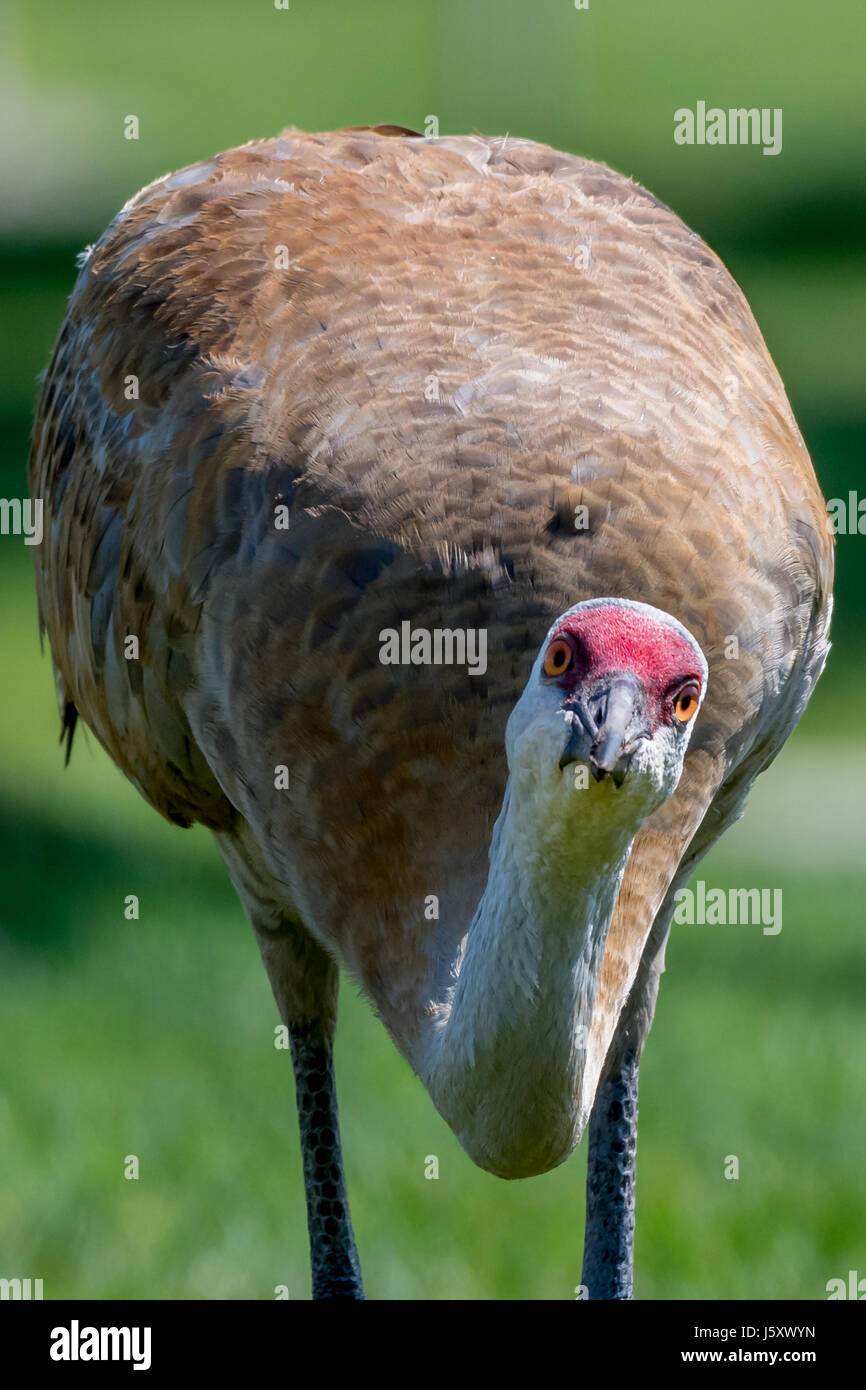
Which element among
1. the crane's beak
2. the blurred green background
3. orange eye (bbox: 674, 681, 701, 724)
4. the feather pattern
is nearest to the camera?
the crane's beak

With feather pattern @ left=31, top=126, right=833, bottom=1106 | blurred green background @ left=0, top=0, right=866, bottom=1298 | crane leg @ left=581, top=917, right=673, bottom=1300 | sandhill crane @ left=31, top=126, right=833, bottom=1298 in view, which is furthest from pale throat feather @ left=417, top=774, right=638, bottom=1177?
blurred green background @ left=0, top=0, right=866, bottom=1298

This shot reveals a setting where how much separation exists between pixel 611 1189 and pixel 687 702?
195 centimetres

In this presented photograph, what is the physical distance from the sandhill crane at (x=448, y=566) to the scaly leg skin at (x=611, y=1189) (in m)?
0.24

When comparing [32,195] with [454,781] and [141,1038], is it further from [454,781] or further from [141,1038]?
[454,781]

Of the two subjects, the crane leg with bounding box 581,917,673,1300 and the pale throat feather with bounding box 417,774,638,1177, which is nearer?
the pale throat feather with bounding box 417,774,638,1177

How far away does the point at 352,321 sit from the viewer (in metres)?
3.36

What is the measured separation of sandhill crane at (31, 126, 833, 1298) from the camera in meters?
2.72

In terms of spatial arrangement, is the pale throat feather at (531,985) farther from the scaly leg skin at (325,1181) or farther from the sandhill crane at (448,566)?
the scaly leg skin at (325,1181)

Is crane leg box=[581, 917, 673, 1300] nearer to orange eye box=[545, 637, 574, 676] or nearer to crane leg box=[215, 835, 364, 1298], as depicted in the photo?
crane leg box=[215, 835, 364, 1298]

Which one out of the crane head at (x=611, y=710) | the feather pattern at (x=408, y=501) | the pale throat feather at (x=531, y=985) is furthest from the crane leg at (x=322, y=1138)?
the crane head at (x=611, y=710)

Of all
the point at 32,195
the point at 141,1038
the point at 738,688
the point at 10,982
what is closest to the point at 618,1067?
the point at 738,688

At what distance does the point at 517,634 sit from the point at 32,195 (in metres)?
13.7

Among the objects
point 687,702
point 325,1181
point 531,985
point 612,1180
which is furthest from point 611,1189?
point 687,702

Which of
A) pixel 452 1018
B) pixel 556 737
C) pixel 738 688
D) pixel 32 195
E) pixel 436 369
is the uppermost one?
pixel 32 195
